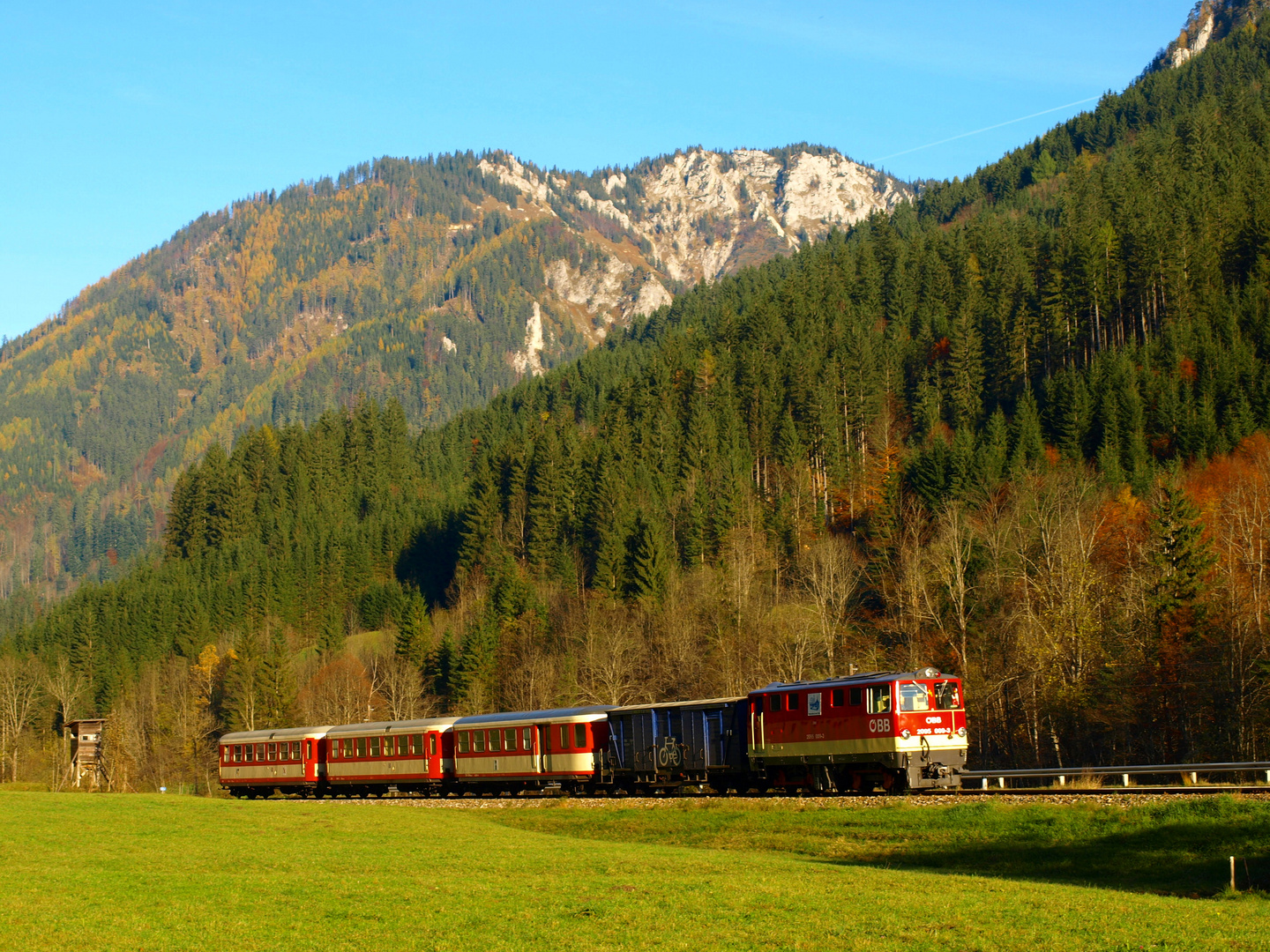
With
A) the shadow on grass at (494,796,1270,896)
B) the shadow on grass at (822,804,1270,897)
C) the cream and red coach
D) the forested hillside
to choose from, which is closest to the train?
the cream and red coach

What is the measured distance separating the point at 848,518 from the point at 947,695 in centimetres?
7364

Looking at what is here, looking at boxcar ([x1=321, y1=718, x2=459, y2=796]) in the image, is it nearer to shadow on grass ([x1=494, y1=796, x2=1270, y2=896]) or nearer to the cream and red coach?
shadow on grass ([x1=494, y1=796, x2=1270, y2=896])

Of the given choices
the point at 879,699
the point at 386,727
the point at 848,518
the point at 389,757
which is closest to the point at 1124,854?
the point at 879,699

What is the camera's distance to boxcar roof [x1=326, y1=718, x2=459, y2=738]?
5619cm

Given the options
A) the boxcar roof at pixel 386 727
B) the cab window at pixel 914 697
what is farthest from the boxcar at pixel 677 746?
the boxcar roof at pixel 386 727

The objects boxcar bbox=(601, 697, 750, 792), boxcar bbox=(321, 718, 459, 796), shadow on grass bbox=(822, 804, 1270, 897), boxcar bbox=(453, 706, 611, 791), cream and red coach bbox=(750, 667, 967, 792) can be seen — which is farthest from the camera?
boxcar bbox=(321, 718, 459, 796)

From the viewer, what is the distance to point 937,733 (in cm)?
3853

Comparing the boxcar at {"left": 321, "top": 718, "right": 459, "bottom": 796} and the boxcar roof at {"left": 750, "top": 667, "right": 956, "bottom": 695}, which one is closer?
the boxcar roof at {"left": 750, "top": 667, "right": 956, "bottom": 695}

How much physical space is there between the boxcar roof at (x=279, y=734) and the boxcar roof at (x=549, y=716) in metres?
12.3

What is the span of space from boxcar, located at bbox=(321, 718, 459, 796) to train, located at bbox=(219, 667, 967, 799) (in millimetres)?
63

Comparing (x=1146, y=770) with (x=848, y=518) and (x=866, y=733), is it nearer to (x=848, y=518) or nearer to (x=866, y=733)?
(x=866, y=733)

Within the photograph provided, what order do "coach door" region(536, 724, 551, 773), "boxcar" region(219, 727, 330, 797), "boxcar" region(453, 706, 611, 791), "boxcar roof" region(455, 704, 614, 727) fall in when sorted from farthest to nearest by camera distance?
"boxcar" region(219, 727, 330, 797)
"coach door" region(536, 724, 551, 773)
"boxcar roof" region(455, 704, 614, 727)
"boxcar" region(453, 706, 611, 791)

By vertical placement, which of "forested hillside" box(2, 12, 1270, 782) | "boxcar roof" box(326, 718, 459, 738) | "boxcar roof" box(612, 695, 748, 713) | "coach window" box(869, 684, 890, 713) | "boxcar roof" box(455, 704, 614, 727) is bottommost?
"boxcar roof" box(326, 718, 459, 738)

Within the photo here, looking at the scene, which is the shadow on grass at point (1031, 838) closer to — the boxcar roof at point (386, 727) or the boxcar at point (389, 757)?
the boxcar at point (389, 757)
